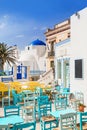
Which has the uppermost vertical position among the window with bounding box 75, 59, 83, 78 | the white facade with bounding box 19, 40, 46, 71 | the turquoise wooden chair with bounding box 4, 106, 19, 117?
the white facade with bounding box 19, 40, 46, 71

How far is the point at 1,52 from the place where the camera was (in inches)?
1569

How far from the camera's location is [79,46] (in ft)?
47.8

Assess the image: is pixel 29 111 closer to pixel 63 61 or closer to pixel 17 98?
pixel 17 98

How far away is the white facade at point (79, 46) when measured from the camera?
550 inches

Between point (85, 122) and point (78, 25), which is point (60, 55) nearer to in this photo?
point (78, 25)

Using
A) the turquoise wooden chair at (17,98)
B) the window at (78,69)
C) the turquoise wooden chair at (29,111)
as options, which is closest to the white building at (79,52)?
the window at (78,69)

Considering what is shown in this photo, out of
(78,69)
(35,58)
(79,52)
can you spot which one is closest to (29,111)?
(78,69)

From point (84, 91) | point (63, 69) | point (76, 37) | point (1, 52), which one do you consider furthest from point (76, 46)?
point (1, 52)

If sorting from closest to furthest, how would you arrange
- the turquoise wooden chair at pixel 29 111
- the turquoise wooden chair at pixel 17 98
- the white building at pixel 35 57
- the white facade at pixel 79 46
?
1. the turquoise wooden chair at pixel 29 111
2. the turquoise wooden chair at pixel 17 98
3. the white facade at pixel 79 46
4. the white building at pixel 35 57

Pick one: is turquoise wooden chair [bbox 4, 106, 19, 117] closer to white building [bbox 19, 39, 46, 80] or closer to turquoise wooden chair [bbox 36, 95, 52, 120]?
turquoise wooden chair [bbox 36, 95, 52, 120]

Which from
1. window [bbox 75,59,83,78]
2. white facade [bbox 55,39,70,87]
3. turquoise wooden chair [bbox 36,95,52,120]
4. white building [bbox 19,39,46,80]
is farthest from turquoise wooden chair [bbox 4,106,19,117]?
white building [bbox 19,39,46,80]

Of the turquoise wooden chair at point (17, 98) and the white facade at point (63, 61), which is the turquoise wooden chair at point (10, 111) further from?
the white facade at point (63, 61)

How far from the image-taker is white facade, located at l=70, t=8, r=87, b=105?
13977 mm

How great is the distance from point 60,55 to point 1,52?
67.2ft
